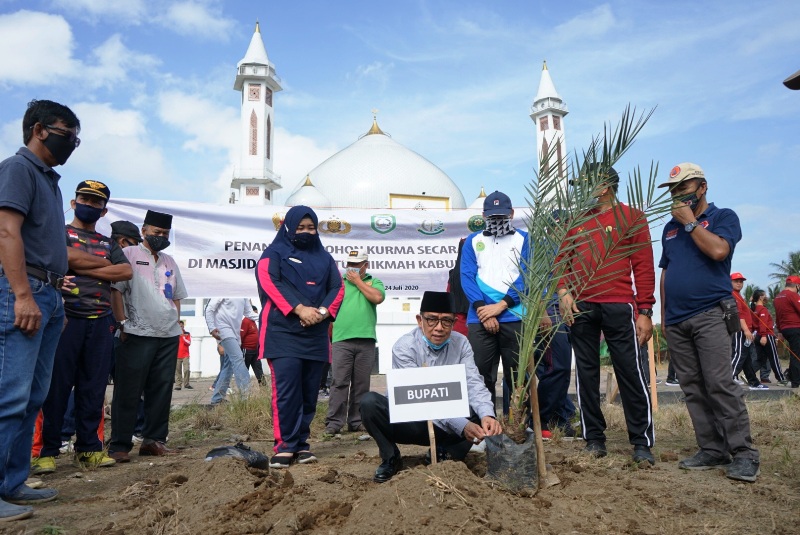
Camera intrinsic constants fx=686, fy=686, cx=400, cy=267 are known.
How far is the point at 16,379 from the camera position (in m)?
3.27

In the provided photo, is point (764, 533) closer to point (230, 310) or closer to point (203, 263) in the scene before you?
point (203, 263)

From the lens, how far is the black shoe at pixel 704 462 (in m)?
4.24

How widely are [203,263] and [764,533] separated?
20.2ft

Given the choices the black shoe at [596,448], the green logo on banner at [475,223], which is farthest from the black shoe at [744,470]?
the green logo on banner at [475,223]

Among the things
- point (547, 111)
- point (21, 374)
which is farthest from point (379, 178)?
point (21, 374)

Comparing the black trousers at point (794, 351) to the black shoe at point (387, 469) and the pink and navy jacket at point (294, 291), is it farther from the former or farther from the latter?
the black shoe at point (387, 469)

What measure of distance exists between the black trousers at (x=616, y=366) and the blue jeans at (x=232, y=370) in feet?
14.0

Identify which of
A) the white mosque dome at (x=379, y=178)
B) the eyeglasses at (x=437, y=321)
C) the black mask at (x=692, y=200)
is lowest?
the eyeglasses at (x=437, y=321)

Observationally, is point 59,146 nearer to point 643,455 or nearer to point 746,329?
point 643,455

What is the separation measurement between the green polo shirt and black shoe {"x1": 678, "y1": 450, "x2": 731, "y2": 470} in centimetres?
311

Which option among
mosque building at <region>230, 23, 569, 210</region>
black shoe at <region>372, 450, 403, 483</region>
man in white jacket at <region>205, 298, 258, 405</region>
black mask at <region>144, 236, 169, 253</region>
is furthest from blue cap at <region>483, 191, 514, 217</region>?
mosque building at <region>230, 23, 569, 210</region>

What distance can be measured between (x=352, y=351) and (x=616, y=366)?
9.26 ft

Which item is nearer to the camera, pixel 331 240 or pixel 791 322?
pixel 331 240

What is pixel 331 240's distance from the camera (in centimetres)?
807
